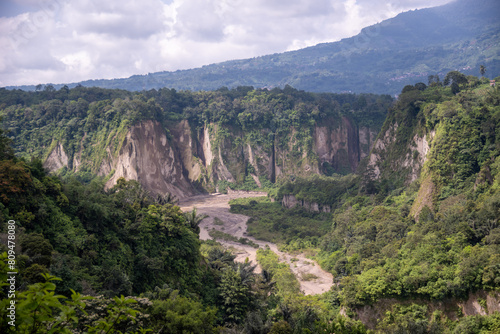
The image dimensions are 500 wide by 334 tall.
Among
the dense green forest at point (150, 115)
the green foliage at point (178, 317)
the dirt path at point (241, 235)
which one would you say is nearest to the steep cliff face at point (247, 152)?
the dense green forest at point (150, 115)

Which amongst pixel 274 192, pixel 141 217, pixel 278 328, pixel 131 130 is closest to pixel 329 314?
pixel 278 328

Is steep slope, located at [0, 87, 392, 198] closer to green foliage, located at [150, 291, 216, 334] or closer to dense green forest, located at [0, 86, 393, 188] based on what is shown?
dense green forest, located at [0, 86, 393, 188]

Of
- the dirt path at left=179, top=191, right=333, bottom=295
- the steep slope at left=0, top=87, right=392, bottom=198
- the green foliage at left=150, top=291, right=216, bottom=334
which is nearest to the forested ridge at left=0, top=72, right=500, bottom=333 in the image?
the green foliage at left=150, top=291, right=216, bottom=334

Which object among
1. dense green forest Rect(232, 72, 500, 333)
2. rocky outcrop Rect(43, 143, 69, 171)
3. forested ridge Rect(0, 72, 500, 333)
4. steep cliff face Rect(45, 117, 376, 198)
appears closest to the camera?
forested ridge Rect(0, 72, 500, 333)

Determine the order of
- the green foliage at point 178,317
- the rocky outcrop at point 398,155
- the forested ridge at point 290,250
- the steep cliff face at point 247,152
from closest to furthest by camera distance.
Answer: the green foliage at point 178,317 → the forested ridge at point 290,250 → the rocky outcrop at point 398,155 → the steep cliff face at point 247,152

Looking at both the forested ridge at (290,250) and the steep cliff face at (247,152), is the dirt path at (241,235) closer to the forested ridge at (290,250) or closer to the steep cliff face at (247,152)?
the forested ridge at (290,250)

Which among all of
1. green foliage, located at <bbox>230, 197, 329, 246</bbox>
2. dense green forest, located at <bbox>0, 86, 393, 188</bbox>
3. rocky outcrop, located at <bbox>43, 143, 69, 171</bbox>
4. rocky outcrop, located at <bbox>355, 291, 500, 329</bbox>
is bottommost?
green foliage, located at <bbox>230, 197, 329, 246</bbox>

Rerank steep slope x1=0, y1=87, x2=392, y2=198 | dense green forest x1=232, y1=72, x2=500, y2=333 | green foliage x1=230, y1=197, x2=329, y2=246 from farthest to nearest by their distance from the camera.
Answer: steep slope x1=0, y1=87, x2=392, y2=198 → green foliage x1=230, y1=197, x2=329, y2=246 → dense green forest x1=232, y1=72, x2=500, y2=333
